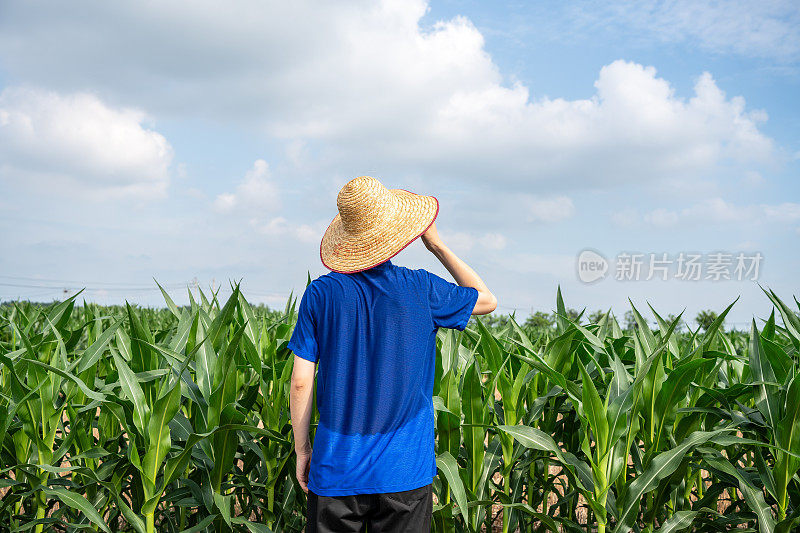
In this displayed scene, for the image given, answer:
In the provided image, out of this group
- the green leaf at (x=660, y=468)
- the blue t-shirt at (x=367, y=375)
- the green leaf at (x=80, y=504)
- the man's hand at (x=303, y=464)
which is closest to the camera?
the blue t-shirt at (x=367, y=375)

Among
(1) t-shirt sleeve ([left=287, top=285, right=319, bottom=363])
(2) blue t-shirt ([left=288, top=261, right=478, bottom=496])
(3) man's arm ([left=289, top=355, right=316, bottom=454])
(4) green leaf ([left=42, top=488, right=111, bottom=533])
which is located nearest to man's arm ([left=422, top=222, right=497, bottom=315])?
(2) blue t-shirt ([left=288, top=261, right=478, bottom=496])

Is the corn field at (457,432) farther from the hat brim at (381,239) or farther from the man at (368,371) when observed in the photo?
the hat brim at (381,239)

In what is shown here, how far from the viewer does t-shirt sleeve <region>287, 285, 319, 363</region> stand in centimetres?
203

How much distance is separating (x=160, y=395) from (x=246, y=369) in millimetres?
541

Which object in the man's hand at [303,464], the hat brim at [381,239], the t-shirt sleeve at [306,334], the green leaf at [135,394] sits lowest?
the man's hand at [303,464]

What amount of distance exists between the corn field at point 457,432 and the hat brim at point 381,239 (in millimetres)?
457

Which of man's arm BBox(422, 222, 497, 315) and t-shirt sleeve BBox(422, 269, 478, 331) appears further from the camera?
man's arm BBox(422, 222, 497, 315)

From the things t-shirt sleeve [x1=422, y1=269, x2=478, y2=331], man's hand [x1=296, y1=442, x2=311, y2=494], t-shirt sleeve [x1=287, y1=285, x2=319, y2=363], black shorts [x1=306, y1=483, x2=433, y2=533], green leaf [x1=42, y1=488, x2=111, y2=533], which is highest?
t-shirt sleeve [x1=422, y1=269, x2=478, y2=331]

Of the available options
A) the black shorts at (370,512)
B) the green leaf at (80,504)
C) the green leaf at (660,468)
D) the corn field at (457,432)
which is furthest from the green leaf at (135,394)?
the green leaf at (660,468)

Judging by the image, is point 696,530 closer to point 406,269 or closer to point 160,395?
point 406,269

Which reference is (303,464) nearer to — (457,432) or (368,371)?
(368,371)

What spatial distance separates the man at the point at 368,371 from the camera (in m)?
2.00

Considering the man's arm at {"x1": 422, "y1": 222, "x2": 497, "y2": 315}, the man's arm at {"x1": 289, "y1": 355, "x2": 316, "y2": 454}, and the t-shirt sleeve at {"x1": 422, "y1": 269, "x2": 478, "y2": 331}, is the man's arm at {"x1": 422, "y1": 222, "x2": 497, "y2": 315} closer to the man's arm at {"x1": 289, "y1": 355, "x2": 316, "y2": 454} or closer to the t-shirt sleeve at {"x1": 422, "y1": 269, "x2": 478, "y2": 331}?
the t-shirt sleeve at {"x1": 422, "y1": 269, "x2": 478, "y2": 331}

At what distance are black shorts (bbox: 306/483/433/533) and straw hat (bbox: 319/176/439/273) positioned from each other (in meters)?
0.77
